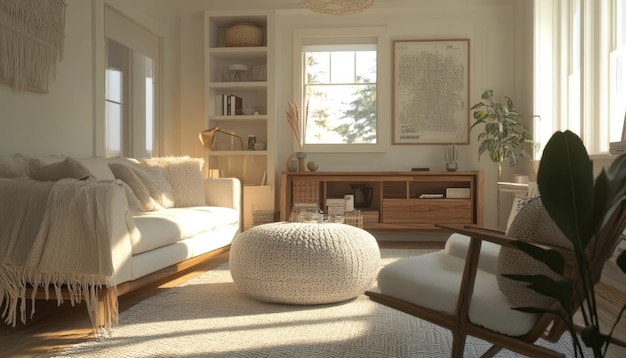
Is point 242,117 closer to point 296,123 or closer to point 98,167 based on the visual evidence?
point 296,123

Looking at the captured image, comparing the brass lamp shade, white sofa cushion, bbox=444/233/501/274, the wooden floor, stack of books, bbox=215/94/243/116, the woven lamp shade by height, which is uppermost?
the woven lamp shade

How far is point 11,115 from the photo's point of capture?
4.14 meters

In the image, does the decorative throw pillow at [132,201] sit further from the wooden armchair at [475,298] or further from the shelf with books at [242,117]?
the shelf with books at [242,117]

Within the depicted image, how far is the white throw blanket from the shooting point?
9.44ft

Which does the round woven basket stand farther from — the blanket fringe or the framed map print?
the blanket fringe

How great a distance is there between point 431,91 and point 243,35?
87.8 inches

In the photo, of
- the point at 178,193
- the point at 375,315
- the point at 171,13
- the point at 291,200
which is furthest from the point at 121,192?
the point at 171,13

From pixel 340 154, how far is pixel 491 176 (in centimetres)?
172

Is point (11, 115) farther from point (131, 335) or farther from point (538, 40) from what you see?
point (538, 40)

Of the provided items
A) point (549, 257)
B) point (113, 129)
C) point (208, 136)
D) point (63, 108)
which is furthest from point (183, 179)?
point (549, 257)

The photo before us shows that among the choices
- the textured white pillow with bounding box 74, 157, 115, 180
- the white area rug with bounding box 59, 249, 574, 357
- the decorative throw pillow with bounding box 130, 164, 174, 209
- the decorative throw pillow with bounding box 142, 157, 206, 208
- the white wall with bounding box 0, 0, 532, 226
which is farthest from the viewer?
the white wall with bounding box 0, 0, 532, 226

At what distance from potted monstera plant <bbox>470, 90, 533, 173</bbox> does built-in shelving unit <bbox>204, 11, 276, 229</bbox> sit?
2303mm

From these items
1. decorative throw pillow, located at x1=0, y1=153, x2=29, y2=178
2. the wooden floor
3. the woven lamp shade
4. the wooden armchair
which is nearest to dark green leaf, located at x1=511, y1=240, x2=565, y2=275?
the wooden armchair

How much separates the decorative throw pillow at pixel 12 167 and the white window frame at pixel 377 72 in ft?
12.9
